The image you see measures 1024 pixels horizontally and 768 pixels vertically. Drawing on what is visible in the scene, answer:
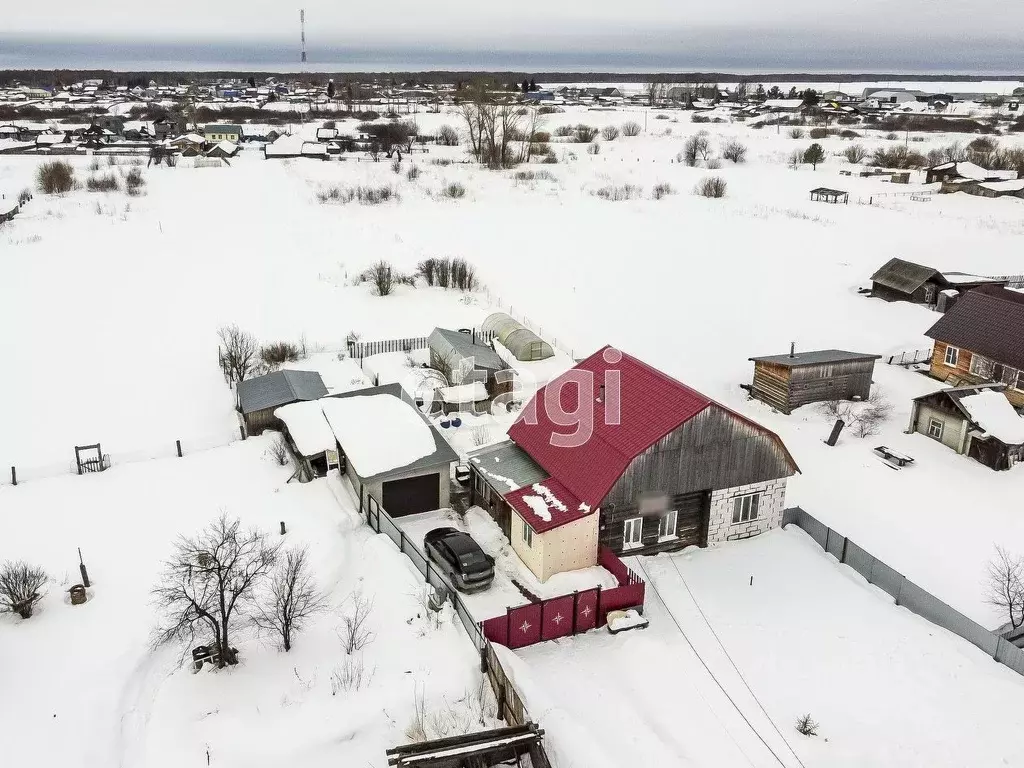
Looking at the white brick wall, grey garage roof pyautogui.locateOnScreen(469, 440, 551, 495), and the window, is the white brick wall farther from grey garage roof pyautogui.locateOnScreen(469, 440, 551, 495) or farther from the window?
grey garage roof pyautogui.locateOnScreen(469, 440, 551, 495)

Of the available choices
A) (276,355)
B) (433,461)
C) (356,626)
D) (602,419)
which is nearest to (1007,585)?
(602,419)

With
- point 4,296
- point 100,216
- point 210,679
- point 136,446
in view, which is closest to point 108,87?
point 100,216

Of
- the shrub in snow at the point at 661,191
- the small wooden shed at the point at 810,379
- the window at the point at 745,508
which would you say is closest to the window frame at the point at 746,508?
the window at the point at 745,508

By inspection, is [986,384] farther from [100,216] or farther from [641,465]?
[100,216]

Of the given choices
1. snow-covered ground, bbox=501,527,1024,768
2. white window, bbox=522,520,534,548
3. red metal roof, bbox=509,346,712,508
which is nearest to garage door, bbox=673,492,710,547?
snow-covered ground, bbox=501,527,1024,768

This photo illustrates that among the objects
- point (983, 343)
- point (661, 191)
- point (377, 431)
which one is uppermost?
point (661, 191)

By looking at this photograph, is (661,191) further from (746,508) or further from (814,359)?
(746,508)
